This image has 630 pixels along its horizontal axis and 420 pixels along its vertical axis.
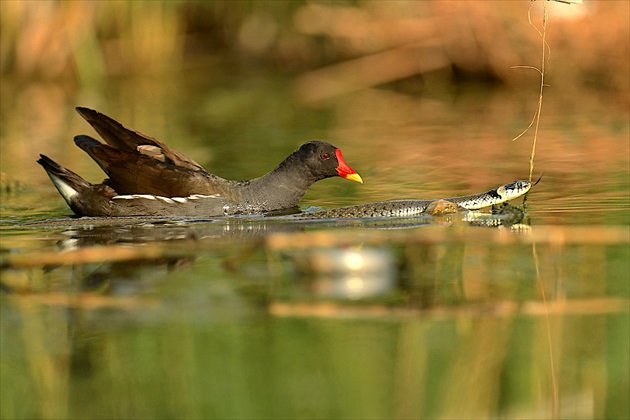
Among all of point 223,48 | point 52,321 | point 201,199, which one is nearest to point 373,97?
point 223,48

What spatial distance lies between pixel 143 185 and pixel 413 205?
4.95ft

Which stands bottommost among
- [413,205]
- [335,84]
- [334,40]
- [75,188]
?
[413,205]

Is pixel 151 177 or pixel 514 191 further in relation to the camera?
pixel 151 177

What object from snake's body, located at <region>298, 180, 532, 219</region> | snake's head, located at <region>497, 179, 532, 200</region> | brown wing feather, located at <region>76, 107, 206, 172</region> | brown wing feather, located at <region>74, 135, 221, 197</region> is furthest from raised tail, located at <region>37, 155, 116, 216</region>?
snake's head, located at <region>497, 179, 532, 200</region>

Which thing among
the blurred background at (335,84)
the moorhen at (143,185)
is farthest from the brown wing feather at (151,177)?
the blurred background at (335,84)

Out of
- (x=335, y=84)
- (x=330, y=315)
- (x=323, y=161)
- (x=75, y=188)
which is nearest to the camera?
(x=330, y=315)

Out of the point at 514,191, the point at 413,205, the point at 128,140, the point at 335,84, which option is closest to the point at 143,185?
the point at 128,140

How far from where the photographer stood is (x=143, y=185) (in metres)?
6.36

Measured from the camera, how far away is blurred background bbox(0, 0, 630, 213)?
841 centimetres

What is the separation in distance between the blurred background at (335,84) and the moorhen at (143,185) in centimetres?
72

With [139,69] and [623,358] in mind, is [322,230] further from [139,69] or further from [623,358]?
[139,69]

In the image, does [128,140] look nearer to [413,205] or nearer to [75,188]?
[75,188]

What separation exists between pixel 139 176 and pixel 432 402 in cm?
348

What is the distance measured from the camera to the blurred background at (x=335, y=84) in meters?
8.41
